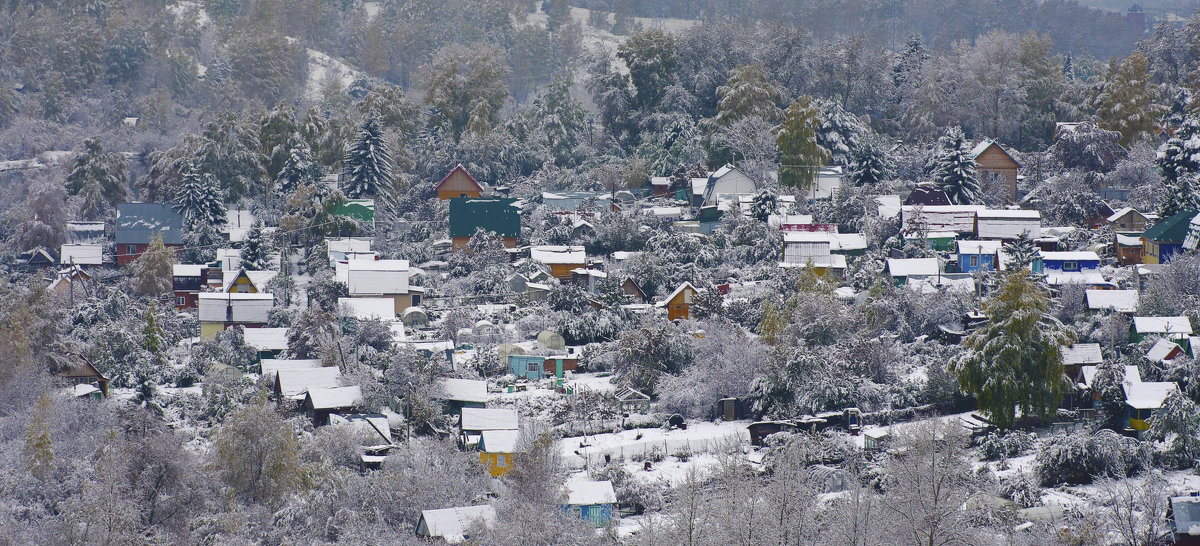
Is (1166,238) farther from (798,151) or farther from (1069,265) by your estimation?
(798,151)

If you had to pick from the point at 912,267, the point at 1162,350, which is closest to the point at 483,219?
the point at 912,267

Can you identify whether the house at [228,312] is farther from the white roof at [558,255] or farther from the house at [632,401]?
the house at [632,401]

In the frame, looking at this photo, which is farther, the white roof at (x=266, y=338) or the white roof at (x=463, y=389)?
the white roof at (x=266, y=338)

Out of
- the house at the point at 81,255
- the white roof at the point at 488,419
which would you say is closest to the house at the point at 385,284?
the white roof at the point at 488,419

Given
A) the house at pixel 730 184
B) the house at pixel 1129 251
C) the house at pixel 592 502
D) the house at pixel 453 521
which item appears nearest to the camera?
the house at pixel 453 521

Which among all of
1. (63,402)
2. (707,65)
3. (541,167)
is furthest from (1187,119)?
(63,402)

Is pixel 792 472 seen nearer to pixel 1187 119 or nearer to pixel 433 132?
pixel 1187 119
